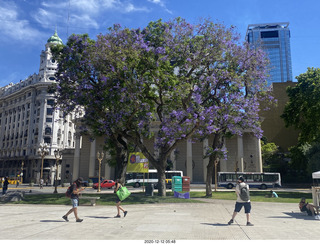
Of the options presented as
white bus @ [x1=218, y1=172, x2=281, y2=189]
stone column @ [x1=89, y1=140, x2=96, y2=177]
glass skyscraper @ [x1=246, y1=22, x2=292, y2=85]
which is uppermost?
glass skyscraper @ [x1=246, y1=22, x2=292, y2=85]

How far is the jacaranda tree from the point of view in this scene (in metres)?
19.9

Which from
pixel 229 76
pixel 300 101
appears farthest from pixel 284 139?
pixel 229 76

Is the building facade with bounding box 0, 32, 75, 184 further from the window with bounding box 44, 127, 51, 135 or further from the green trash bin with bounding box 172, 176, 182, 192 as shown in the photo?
the green trash bin with bounding box 172, 176, 182, 192

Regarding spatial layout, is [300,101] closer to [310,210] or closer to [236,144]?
[310,210]

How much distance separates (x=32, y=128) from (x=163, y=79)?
71.7 metres

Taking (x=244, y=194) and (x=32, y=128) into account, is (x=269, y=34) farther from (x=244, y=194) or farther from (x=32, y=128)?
(x=244, y=194)

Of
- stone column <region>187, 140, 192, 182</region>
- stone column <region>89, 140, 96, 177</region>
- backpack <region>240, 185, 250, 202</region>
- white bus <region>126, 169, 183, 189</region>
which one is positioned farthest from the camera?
stone column <region>89, 140, 96, 177</region>

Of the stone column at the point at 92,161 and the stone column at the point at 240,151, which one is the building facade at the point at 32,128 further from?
the stone column at the point at 240,151

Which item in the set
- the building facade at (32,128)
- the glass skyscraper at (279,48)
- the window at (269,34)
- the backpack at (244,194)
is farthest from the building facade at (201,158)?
the window at (269,34)

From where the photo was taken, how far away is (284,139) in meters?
73.0

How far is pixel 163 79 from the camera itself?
19906mm

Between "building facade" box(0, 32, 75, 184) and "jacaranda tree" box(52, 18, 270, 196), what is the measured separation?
57.3 metres

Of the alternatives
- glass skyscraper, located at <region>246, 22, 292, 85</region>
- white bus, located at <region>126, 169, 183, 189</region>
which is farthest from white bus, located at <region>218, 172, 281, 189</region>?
glass skyscraper, located at <region>246, 22, 292, 85</region>

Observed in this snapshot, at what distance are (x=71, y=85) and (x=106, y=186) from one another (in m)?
27.0
